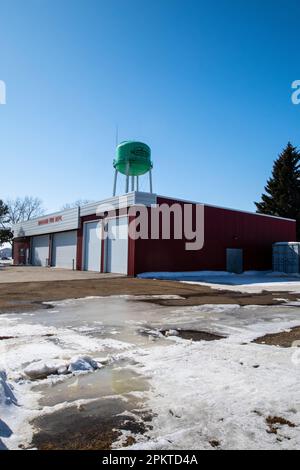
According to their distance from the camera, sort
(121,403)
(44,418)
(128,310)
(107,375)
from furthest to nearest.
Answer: (128,310), (107,375), (121,403), (44,418)

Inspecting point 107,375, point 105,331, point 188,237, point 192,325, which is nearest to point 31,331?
point 105,331

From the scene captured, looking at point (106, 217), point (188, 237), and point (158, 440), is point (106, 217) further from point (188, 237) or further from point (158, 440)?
point (158, 440)

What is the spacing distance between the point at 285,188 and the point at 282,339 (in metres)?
42.3

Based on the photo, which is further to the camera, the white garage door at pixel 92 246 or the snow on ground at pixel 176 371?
the white garage door at pixel 92 246

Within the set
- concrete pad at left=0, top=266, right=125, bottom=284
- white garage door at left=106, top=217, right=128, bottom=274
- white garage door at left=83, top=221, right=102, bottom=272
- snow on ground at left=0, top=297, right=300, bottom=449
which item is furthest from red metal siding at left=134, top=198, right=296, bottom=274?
snow on ground at left=0, top=297, right=300, bottom=449

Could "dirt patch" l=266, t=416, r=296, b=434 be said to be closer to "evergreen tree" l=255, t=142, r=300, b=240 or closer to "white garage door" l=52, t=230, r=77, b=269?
"white garage door" l=52, t=230, r=77, b=269

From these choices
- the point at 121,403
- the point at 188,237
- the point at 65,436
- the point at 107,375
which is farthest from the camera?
the point at 188,237

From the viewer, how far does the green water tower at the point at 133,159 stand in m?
29.3

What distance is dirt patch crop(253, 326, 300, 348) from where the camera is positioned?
5.76 m

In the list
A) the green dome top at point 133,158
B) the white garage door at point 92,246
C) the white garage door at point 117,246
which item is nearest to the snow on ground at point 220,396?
the white garage door at point 117,246

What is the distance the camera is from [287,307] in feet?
33.7

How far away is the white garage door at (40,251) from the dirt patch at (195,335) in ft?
99.6

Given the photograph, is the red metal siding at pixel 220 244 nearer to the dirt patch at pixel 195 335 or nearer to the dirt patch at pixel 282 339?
the dirt patch at pixel 195 335

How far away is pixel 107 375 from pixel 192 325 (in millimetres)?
3356
